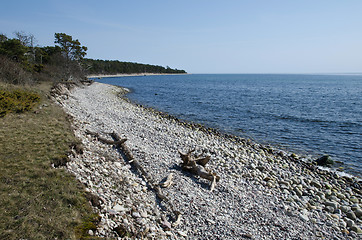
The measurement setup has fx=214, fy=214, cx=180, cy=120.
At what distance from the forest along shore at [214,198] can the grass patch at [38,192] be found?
62cm

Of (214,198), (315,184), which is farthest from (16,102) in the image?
(315,184)

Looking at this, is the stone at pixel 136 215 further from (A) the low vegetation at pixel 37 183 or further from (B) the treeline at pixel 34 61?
(B) the treeline at pixel 34 61

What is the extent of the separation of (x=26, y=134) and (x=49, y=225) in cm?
745

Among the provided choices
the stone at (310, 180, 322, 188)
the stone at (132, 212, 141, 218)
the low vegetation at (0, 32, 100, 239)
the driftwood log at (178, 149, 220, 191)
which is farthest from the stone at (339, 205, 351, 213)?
the low vegetation at (0, 32, 100, 239)

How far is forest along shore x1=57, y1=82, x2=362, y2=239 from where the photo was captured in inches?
293

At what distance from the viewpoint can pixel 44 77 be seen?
116ft

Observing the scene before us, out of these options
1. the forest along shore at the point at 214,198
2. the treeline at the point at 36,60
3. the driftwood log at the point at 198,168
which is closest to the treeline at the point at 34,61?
the treeline at the point at 36,60

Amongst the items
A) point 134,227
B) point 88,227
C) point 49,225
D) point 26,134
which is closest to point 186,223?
point 134,227

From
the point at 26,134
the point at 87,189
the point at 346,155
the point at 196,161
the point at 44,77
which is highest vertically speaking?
the point at 44,77

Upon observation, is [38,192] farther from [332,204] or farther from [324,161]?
[324,161]

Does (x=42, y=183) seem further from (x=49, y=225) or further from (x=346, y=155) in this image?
(x=346, y=155)

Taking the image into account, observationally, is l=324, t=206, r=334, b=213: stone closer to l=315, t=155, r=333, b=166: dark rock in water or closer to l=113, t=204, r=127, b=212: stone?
l=315, t=155, r=333, b=166: dark rock in water

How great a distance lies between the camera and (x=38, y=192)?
675cm

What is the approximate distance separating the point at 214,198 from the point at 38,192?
6855 mm
